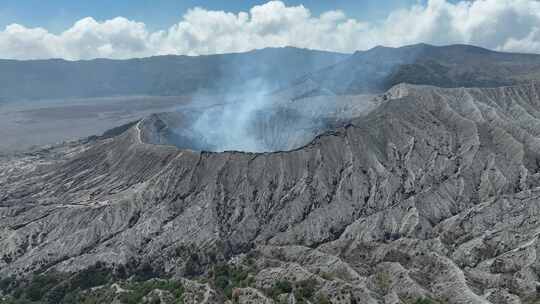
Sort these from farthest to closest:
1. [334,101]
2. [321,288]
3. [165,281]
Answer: [334,101]
[165,281]
[321,288]

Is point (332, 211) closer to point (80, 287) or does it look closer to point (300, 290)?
point (300, 290)

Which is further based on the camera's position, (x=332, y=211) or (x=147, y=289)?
(x=332, y=211)

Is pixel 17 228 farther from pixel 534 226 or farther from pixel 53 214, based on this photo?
pixel 534 226

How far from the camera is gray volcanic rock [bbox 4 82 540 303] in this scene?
75250mm

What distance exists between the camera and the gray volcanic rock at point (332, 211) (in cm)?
7525

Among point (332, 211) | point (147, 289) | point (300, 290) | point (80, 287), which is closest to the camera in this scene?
point (300, 290)

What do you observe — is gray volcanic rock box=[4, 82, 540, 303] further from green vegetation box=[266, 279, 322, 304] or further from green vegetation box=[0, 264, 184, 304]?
green vegetation box=[0, 264, 184, 304]

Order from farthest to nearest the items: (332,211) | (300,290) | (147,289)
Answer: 1. (332,211)
2. (147,289)
3. (300,290)

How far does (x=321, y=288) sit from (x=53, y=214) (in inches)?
2304

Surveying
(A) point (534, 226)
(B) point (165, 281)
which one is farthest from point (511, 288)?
(B) point (165, 281)

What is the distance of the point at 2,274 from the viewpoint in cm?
8900

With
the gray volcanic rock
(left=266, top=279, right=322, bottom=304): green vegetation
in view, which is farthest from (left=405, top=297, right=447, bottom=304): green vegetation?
(left=266, top=279, right=322, bottom=304): green vegetation

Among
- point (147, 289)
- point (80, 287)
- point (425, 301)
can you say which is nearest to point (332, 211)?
point (425, 301)

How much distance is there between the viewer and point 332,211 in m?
98.4
